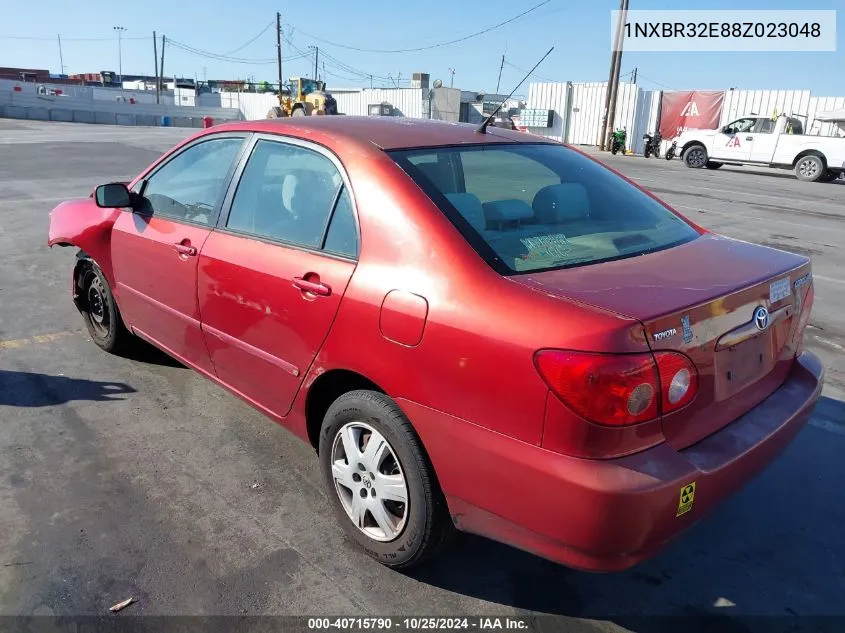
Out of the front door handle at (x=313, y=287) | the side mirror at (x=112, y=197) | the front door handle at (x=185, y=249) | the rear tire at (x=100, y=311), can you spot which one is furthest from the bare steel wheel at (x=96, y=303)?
the front door handle at (x=313, y=287)

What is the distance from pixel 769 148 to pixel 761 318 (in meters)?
22.6

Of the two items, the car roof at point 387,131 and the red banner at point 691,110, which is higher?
the red banner at point 691,110

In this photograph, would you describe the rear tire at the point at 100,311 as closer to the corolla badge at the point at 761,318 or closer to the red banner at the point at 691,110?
the corolla badge at the point at 761,318

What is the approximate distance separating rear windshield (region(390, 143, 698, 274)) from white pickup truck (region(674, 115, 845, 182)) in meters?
20.8

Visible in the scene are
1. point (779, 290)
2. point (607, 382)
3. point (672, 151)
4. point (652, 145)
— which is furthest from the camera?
point (652, 145)

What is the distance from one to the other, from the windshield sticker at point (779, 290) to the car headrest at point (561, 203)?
0.79m

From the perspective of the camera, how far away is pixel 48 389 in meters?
4.05

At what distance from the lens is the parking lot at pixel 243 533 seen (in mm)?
2451

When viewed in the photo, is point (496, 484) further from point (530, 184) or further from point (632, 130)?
point (632, 130)

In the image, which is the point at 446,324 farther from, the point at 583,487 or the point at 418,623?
the point at 418,623

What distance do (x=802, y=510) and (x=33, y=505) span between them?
11.3ft

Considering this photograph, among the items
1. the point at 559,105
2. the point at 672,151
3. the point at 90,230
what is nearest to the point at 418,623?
the point at 90,230

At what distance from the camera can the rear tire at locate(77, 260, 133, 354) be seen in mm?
4395

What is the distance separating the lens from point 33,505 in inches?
116
